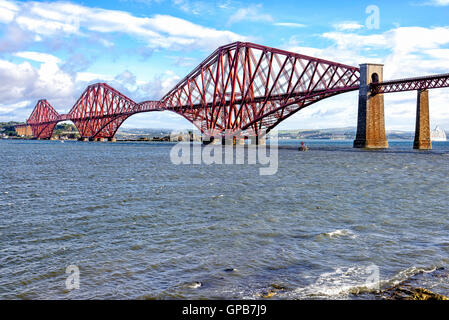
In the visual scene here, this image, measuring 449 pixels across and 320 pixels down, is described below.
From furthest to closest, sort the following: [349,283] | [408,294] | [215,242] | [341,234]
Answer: [341,234] < [215,242] < [349,283] < [408,294]

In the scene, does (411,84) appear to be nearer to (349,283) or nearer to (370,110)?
(370,110)

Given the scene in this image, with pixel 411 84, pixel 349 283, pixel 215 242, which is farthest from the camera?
pixel 411 84

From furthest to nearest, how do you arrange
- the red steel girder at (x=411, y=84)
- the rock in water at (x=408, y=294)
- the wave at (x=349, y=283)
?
the red steel girder at (x=411, y=84) → the wave at (x=349, y=283) → the rock in water at (x=408, y=294)

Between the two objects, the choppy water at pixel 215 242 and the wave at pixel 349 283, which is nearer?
the wave at pixel 349 283

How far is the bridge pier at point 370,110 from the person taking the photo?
84.1 m

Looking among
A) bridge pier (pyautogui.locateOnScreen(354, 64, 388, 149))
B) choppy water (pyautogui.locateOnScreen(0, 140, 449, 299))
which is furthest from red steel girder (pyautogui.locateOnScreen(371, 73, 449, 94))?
choppy water (pyautogui.locateOnScreen(0, 140, 449, 299))

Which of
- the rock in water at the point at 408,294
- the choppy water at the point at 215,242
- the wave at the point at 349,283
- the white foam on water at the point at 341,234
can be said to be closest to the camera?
the rock in water at the point at 408,294

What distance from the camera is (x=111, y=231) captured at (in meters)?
15.3

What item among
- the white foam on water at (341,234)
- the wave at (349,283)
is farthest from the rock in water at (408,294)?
the white foam on water at (341,234)

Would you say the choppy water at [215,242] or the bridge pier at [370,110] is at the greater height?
the bridge pier at [370,110]

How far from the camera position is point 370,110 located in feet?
276

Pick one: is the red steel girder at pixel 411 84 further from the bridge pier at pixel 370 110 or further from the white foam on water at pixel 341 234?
the white foam on water at pixel 341 234

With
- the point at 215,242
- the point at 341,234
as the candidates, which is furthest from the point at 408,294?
the point at 215,242

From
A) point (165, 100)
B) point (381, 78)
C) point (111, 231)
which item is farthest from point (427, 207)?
point (165, 100)
